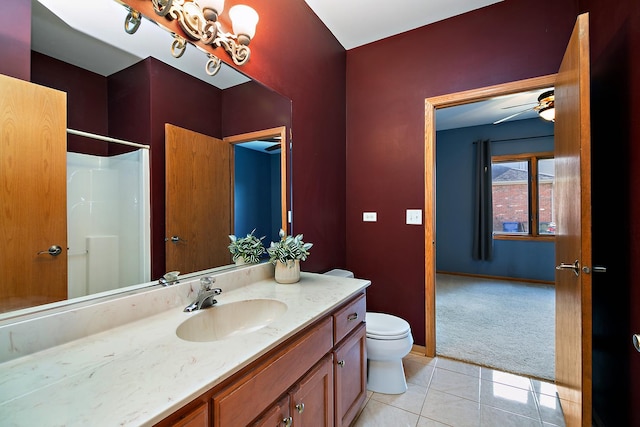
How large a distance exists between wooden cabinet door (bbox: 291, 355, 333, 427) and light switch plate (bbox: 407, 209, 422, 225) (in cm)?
145

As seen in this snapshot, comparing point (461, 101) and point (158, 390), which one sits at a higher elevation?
point (461, 101)

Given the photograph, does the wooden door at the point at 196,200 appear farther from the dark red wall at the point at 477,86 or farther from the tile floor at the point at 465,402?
the dark red wall at the point at 477,86

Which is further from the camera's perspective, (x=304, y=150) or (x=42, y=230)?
(x=304, y=150)

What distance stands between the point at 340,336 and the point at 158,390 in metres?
0.84

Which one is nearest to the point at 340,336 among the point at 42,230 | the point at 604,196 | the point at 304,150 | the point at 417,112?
the point at 42,230

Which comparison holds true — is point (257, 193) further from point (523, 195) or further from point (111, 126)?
point (523, 195)

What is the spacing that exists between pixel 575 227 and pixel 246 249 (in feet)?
5.32

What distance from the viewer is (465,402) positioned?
1702 mm

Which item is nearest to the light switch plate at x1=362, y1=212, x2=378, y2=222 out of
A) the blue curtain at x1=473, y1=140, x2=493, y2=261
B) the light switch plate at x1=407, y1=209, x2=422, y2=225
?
the light switch plate at x1=407, y1=209, x2=422, y2=225

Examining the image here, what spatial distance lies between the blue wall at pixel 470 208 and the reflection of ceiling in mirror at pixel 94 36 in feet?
16.0

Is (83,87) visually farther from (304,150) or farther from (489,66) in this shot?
(489,66)

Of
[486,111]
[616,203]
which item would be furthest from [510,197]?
[616,203]

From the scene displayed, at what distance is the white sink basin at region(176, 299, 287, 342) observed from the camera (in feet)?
3.42

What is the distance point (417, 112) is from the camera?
2.31 meters
